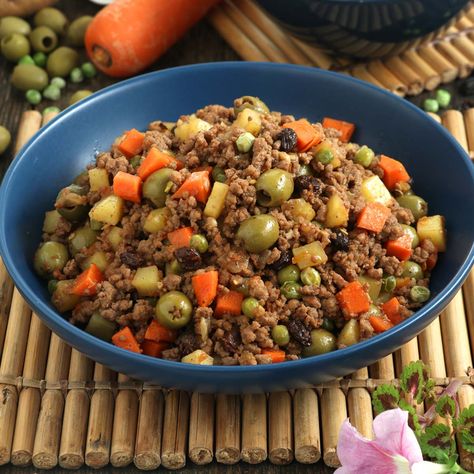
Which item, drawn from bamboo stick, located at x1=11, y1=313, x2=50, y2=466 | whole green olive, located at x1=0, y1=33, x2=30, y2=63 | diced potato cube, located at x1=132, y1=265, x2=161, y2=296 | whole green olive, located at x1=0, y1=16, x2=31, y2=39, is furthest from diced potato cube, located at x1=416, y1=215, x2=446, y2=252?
whole green olive, located at x1=0, y1=16, x2=31, y2=39

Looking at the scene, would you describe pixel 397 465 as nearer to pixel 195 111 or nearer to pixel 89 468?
pixel 89 468

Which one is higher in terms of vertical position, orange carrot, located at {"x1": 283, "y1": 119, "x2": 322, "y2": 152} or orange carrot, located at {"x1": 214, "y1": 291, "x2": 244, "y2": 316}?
orange carrot, located at {"x1": 283, "y1": 119, "x2": 322, "y2": 152}

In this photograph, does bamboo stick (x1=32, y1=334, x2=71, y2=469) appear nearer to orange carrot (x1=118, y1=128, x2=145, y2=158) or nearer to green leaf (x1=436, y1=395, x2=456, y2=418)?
orange carrot (x1=118, y1=128, x2=145, y2=158)

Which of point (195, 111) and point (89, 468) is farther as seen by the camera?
point (195, 111)

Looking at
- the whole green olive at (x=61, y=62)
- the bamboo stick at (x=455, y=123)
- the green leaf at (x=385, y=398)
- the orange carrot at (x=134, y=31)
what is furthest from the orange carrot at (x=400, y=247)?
the whole green olive at (x=61, y=62)

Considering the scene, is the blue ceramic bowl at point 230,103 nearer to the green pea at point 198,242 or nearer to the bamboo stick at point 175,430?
the bamboo stick at point 175,430

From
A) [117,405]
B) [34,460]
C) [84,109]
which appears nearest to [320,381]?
[117,405]
